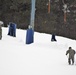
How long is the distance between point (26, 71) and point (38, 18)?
35325 mm

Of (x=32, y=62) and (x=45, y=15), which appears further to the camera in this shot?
(x=45, y=15)

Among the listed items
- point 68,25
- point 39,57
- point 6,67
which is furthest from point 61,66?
point 68,25

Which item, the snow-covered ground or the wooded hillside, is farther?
the wooded hillside

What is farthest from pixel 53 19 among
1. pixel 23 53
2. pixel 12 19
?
pixel 23 53

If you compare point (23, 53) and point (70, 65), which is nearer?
point (70, 65)

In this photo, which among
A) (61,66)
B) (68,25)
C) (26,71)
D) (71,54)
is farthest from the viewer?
(68,25)

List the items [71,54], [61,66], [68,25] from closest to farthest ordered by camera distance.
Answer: [61,66], [71,54], [68,25]

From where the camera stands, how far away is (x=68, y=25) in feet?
154

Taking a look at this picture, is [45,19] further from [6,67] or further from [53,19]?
[6,67]

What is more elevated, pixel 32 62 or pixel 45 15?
pixel 45 15

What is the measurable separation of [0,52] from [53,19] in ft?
103

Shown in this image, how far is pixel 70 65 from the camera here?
16.3 metres

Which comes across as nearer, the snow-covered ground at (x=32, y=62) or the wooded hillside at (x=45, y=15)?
the snow-covered ground at (x=32, y=62)

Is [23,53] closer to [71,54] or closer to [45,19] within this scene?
[71,54]
